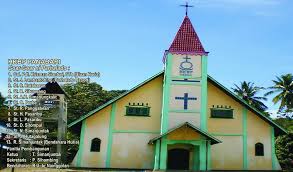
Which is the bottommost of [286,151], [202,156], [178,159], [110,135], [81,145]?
[178,159]

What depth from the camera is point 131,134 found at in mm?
21234

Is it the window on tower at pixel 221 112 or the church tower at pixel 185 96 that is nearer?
the church tower at pixel 185 96

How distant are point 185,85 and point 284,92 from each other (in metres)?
26.3

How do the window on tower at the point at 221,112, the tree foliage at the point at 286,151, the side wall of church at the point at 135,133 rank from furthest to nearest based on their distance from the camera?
the tree foliage at the point at 286,151
the window on tower at the point at 221,112
the side wall of church at the point at 135,133

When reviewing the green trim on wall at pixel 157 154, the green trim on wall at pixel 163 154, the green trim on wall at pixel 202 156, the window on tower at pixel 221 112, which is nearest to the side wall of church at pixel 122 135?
the green trim on wall at pixel 157 154

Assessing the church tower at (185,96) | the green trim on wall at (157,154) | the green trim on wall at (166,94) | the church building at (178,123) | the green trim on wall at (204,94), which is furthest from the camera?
the church building at (178,123)

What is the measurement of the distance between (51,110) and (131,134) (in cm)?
713

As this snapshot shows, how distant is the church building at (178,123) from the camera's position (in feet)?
67.7

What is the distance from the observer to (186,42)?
71.2ft

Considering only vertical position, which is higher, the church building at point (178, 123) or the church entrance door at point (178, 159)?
the church building at point (178, 123)

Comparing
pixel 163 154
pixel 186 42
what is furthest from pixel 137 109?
pixel 186 42

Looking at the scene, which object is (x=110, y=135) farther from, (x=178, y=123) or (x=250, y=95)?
(x=250, y=95)

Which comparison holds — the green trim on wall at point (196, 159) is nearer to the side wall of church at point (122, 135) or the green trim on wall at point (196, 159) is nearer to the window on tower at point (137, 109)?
the side wall of church at point (122, 135)

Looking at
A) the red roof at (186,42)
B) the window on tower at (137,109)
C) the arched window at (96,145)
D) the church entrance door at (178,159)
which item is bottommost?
the church entrance door at (178,159)
